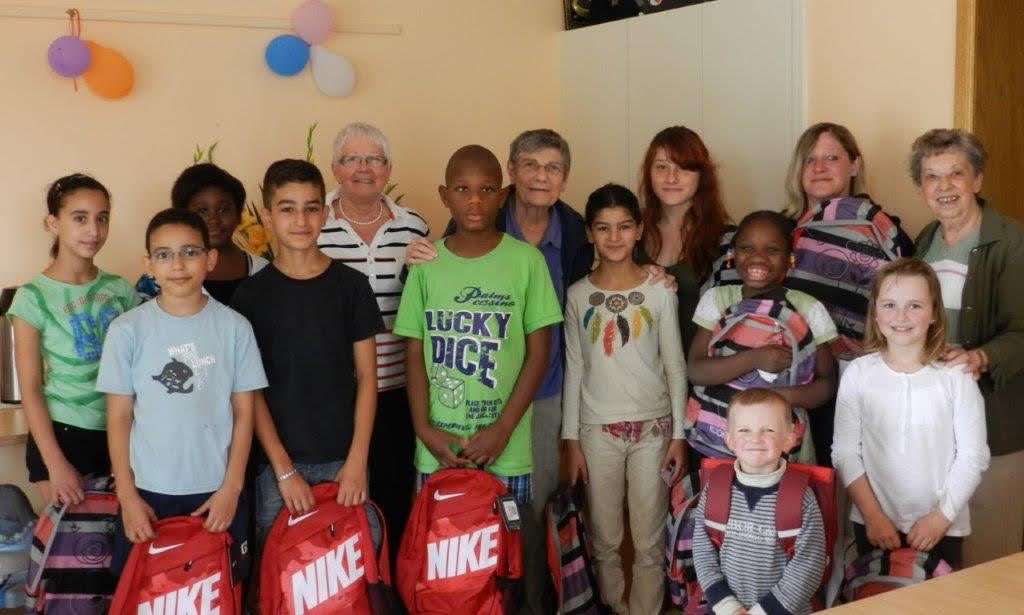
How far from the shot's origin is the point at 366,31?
4.36 meters

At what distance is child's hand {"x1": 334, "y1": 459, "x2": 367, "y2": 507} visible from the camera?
2645mm

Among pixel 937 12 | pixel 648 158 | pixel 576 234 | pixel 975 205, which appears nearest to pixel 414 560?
pixel 576 234

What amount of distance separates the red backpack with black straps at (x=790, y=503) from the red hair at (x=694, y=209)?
769 mm

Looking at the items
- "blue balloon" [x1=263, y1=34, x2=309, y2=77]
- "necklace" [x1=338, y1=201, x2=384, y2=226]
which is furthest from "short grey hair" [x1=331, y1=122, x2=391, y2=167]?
"blue balloon" [x1=263, y1=34, x2=309, y2=77]

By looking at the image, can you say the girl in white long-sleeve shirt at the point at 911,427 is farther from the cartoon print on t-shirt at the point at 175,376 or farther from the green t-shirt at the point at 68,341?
the green t-shirt at the point at 68,341

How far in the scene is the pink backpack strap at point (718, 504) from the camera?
2.45 m

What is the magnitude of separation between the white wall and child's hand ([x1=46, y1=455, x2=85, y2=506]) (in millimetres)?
2434

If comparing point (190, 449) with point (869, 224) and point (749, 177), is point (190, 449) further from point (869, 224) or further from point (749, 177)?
point (749, 177)

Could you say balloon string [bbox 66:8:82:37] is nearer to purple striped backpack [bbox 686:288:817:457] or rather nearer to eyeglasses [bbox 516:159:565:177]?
eyeglasses [bbox 516:159:565:177]

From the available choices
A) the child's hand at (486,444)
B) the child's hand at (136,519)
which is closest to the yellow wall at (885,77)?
the child's hand at (486,444)

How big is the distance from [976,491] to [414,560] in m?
1.49

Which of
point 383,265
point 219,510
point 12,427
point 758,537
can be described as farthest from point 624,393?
point 12,427

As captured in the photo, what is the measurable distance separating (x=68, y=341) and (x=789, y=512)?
1.82 m

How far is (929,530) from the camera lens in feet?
7.97
